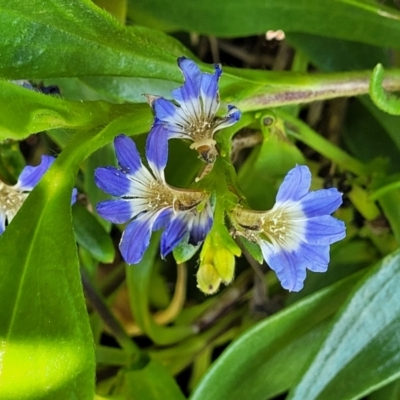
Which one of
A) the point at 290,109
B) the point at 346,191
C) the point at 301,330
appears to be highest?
the point at 290,109

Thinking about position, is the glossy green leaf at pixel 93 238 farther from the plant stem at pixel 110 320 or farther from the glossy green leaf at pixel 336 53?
the glossy green leaf at pixel 336 53

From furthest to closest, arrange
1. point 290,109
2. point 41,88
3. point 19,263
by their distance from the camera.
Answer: point 290,109
point 41,88
point 19,263

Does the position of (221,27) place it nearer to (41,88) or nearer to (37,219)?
(41,88)

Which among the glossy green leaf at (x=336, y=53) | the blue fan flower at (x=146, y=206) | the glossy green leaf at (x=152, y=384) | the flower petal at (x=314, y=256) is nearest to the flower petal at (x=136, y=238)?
the blue fan flower at (x=146, y=206)

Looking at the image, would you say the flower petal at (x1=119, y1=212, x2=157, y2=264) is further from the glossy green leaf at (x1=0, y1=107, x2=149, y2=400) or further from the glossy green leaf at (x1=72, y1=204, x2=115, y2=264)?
the glossy green leaf at (x1=72, y1=204, x2=115, y2=264)

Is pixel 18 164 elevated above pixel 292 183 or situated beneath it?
elevated above

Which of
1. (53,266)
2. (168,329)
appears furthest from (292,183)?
(168,329)
